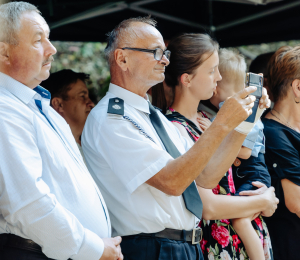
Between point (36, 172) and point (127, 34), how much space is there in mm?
953

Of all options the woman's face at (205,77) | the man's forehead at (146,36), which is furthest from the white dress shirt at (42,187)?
the woman's face at (205,77)

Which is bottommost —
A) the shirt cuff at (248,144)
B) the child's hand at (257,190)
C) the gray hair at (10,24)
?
the child's hand at (257,190)

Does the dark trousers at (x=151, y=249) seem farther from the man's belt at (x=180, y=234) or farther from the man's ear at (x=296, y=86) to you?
the man's ear at (x=296, y=86)

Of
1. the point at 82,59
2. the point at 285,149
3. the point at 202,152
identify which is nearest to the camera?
the point at 202,152

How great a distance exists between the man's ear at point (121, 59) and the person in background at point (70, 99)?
3.59 ft

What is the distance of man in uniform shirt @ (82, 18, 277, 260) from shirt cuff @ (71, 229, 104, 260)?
315mm

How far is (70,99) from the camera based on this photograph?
309cm

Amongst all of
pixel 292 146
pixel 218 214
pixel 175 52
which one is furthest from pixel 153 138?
pixel 292 146

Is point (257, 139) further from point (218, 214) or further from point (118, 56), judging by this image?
point (118, 56)

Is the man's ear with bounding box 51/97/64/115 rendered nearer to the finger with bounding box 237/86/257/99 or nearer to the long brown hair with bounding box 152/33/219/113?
the long brown hair with bounding box 152/33/219/113

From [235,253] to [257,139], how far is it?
0.72 meters

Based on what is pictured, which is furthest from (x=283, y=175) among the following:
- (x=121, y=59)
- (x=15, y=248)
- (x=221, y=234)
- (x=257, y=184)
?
(x=15, y=248)

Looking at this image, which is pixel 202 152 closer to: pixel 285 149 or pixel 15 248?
pixel 15 248

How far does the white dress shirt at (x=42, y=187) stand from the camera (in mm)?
1399
